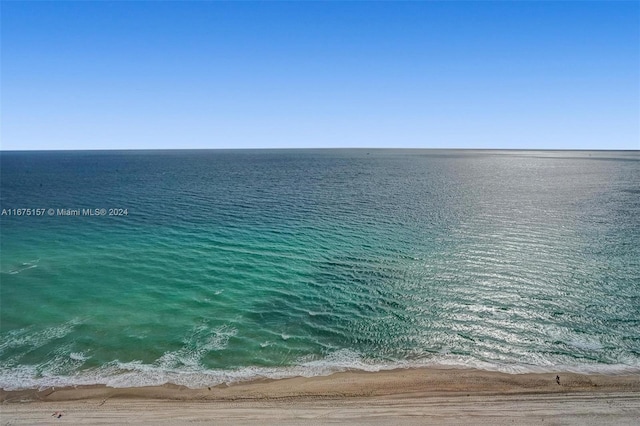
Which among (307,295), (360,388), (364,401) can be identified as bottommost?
(364,401)

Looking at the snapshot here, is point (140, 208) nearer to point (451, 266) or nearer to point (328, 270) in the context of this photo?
point (328, 270)

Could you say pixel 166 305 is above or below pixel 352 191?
below

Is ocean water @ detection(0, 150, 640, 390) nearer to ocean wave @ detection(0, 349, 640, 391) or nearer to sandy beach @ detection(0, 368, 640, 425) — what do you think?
ocean wave @ detection(0, 349, 640, 391)

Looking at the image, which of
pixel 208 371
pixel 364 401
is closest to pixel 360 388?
pixel 364 401

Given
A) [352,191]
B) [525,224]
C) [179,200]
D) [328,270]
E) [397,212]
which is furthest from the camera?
[352,191]

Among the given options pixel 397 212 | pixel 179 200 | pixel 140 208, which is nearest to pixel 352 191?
pixel 397 212

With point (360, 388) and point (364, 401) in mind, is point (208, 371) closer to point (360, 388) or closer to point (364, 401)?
point (360, 388)
